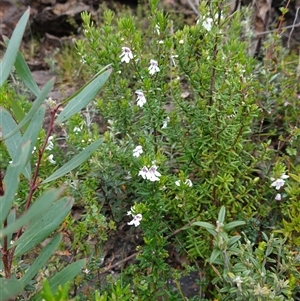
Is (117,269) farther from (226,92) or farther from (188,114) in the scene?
(226,92)

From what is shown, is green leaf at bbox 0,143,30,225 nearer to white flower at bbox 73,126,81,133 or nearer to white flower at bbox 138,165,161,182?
white flower at bbox 138,165,161,182

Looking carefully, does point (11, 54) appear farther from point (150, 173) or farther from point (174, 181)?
point (174, 181)

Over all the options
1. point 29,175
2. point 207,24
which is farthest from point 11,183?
point 207,24

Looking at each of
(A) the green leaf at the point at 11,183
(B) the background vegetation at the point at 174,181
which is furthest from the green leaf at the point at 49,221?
(B) the background vegetation at the point at 174,181

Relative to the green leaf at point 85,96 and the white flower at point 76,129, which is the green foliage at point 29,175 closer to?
the green leaf at point 85,96

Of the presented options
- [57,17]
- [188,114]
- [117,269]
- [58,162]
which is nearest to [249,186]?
[188,114]

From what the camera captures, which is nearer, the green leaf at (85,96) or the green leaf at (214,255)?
the green leaf at (85,96)
